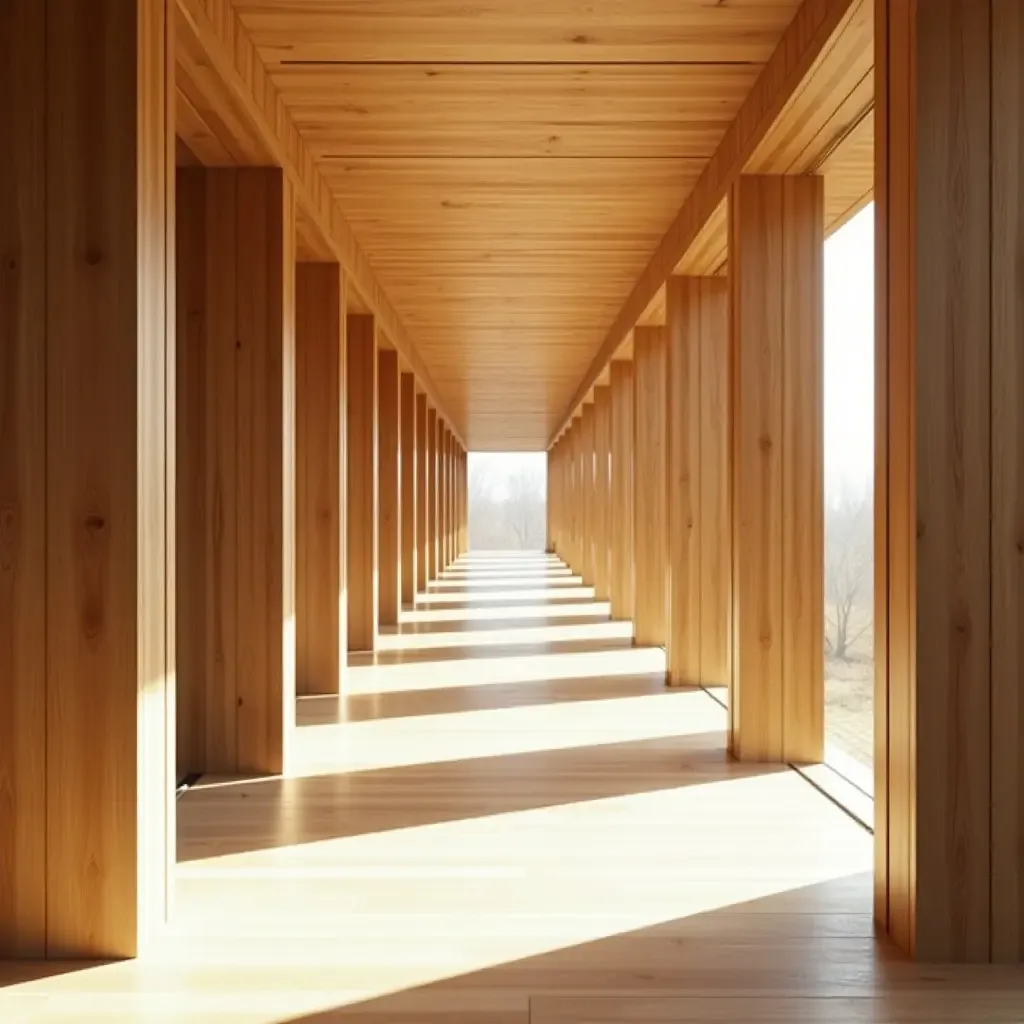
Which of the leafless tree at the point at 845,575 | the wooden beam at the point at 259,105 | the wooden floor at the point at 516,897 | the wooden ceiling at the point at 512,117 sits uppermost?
the wooden ceiling at the point at 512,117

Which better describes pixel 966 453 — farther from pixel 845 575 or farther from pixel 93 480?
pixel 845 575

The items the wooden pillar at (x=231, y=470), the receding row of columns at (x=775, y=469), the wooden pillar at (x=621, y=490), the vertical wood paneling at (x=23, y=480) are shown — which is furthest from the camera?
the wooden pillar at (x=621, y=490)

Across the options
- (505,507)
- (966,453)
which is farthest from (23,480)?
(505,507)

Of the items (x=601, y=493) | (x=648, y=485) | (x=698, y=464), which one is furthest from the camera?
(x=601, y=493)

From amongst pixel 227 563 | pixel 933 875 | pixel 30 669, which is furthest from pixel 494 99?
pixel 933 875

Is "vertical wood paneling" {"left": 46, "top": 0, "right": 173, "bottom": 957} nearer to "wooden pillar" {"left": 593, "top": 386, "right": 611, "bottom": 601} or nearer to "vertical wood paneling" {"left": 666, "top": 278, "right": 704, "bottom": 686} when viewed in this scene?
"vertical wood paneling" {"left": 666, "top": 278, "right": 704, "bottom": 686}

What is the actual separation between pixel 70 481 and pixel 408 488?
9431mm

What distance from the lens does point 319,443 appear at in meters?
6.32

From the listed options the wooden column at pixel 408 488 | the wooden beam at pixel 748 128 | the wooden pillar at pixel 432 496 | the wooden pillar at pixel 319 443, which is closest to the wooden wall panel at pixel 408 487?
the wooden column at pixel 408 488

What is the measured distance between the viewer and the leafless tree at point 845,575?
505 cm

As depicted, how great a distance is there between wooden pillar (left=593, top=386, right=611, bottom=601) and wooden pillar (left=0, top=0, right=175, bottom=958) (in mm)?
10260

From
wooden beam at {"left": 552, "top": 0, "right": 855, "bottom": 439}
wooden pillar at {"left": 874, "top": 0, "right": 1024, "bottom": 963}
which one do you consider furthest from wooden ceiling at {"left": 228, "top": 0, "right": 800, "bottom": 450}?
wooden pillar at {"left": 874, "top": 0, "right": 1024, "bottom": 963}

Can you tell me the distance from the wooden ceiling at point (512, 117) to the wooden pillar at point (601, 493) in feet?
16.6

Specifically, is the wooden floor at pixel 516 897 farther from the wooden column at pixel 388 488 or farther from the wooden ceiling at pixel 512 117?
the wooden column at pixel 388 488
